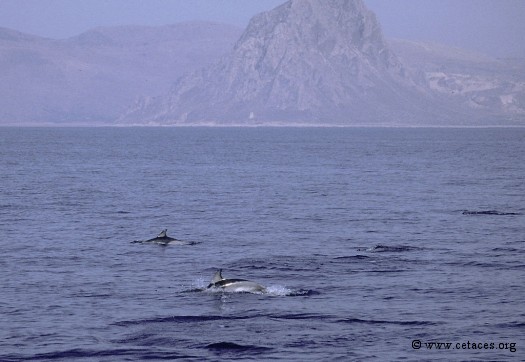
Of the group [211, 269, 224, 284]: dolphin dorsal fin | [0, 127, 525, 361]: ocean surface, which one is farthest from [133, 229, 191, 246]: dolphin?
[211, 269, 224, 284]: dolphin dorsal fin

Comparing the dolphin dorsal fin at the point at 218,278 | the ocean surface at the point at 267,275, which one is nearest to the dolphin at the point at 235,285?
the dolphin dorsal fin at the point at 218,278

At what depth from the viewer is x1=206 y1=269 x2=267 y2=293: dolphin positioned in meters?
37.2

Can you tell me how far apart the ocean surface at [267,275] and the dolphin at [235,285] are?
415 mm

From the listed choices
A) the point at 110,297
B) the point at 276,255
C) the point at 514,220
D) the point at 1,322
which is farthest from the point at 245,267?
the point at 514,220

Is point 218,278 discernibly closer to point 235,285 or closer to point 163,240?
point 235,285

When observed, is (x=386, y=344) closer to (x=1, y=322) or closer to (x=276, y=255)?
(x=1, y=322)

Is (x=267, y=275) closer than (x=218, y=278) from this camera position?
No

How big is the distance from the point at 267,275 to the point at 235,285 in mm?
4333

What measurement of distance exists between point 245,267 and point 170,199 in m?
38.6

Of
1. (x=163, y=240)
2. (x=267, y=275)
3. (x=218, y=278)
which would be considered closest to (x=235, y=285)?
(x=218, y=278)

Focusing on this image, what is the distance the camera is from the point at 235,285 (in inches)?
1465

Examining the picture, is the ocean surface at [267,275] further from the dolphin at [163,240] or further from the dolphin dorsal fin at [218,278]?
the dolphin at [163,240]

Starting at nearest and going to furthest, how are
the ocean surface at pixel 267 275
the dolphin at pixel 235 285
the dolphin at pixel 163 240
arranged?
the ocean surface at pixel 267 275, the dolphin at pixel 235 285, the dolphin at pixel 163 240

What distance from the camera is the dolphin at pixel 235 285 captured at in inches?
1465
